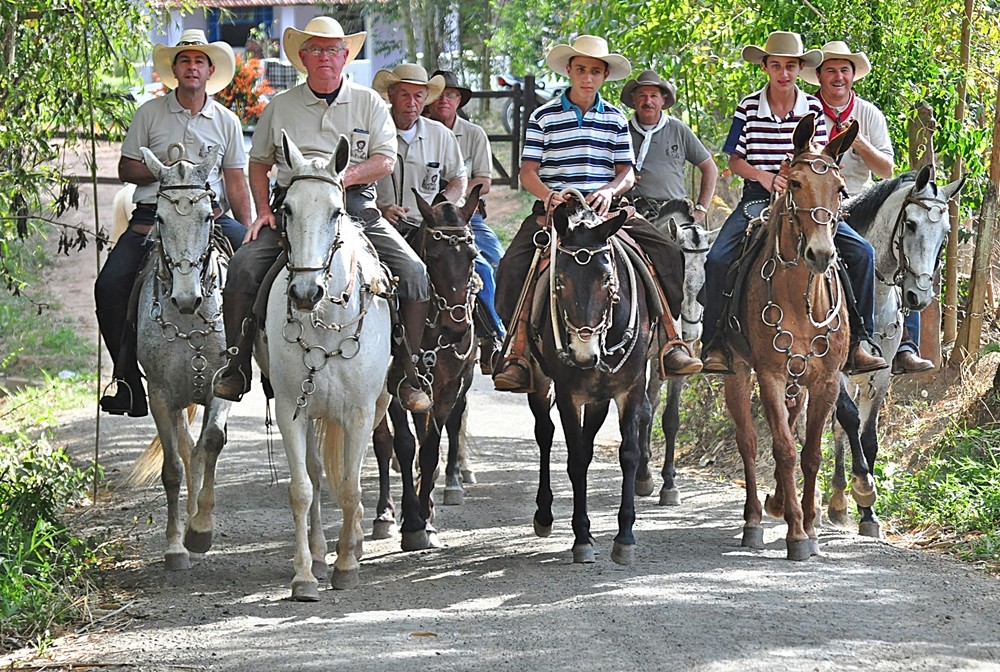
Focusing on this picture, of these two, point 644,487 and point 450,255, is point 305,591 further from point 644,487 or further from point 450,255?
point 644,487

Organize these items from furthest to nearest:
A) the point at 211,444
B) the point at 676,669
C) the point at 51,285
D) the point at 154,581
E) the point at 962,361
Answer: the point at 51,285 < the point at 962,361 < the point at 211,444 < the point at 154,581 < the point at 676,669

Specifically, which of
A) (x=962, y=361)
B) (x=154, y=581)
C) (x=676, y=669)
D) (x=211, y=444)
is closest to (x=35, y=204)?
(x=211, y=444)

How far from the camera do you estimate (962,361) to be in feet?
40.8

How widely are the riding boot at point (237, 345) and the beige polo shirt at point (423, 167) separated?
262cm

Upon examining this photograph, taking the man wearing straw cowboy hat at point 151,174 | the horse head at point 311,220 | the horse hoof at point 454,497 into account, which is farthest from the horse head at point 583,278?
the horse hoof at point 454,497

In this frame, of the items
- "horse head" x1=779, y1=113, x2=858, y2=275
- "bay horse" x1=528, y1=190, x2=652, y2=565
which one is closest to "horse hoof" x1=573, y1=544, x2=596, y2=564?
"bay horse" x1=528, y1=190, x2=652, y2=565

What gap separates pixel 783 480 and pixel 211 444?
11.7 feet

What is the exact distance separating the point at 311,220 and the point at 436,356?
8.63 feet

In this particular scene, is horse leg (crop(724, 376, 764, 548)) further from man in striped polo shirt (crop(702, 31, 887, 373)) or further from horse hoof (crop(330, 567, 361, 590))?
horse hoof (crop(330, 567, 361, 590))

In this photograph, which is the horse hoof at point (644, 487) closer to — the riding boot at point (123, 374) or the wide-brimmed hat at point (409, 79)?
the wide-brimmed hat at point (409, 79)

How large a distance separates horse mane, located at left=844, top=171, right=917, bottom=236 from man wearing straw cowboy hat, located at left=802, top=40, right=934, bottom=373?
0.15 m

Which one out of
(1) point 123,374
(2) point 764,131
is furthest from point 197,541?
(2) point 764,131

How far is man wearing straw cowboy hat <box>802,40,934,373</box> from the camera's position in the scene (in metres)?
10.4

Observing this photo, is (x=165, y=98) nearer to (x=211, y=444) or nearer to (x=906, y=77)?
(x=211, y=444)
